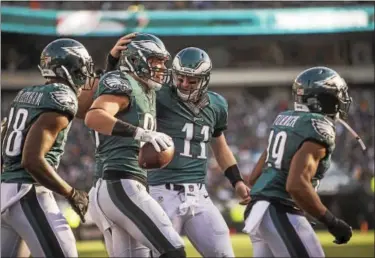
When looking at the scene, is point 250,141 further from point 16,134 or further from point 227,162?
point 16,134

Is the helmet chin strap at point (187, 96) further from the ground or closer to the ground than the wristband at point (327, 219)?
further from the ground

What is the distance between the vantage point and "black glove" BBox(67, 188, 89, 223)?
514 centimetres

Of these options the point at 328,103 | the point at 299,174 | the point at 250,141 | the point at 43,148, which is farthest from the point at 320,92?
the point at 250,141

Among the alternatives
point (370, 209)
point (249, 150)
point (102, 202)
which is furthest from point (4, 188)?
point (249, 150)

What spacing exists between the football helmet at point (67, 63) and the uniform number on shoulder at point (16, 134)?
424 mm

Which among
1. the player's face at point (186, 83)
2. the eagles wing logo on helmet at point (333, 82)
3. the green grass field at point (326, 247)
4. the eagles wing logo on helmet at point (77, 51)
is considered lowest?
the green grass field at point (326, 247)

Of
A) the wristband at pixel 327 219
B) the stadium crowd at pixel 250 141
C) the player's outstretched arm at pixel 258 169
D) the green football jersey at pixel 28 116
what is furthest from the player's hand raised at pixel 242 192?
the stadium crowd at pixel 250 141

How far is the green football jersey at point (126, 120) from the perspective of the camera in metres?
5.38

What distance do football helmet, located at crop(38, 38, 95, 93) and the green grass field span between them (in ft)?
20.7

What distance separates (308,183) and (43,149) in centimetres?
153

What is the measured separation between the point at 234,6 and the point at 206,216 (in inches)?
690

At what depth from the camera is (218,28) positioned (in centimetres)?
2325

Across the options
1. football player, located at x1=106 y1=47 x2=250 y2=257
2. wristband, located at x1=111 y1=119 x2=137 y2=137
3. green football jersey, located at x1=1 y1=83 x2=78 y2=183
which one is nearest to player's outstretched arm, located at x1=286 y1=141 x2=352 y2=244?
wristband, located at x1=111 y1=119 x2=137 y2=137

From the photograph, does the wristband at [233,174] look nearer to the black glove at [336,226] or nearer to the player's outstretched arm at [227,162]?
the player's outstretched arm at [227,162]
